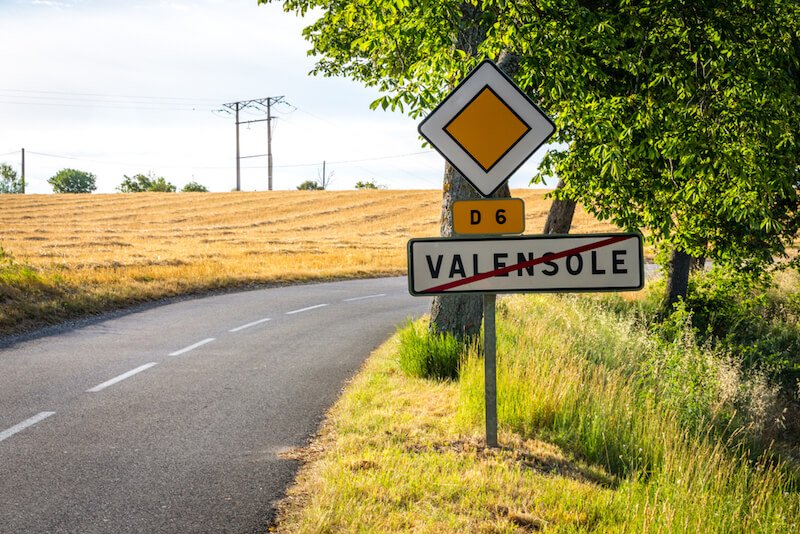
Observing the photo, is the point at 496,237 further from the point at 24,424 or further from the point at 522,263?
the point at 24,424

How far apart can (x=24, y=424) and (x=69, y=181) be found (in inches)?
6650

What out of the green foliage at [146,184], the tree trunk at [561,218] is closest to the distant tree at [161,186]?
the green foliage at [146,184]

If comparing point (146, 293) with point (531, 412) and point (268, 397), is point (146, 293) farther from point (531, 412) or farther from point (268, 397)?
point (531, 412)

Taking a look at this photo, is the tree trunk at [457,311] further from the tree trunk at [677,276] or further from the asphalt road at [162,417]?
the tree trunk at [677,276]

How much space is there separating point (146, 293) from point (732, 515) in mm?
14997

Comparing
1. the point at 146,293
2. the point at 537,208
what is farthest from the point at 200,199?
the point at 146,293

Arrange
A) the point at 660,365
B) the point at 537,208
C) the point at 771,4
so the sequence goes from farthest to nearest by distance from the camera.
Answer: the point at 537,208
the point at 660,365
the point at 771,4

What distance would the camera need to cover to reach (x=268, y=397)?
7398 millimetres

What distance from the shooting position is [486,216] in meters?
4.75

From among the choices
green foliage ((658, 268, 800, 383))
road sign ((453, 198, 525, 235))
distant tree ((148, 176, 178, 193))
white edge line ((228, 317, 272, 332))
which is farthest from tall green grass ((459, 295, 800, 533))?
distant tree ((148, 176, 178, 193))

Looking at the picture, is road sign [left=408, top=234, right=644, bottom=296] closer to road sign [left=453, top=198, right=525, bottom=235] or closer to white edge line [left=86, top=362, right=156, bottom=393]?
road sign [left=453, top=198, right=525, bottom=235]

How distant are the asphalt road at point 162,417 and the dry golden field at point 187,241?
2659mm

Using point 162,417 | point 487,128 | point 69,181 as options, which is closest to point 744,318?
point 487,128

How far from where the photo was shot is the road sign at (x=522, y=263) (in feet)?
15.2
